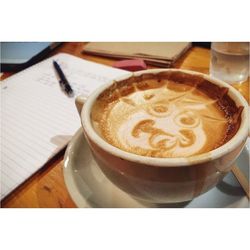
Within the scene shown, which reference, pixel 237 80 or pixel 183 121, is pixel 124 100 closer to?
pixel 183 121

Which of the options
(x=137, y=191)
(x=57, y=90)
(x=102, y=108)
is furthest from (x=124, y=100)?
(x=57, y=90)

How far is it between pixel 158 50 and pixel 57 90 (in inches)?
13.4

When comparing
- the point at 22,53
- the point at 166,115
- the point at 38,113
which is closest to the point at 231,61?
the point at 166,115

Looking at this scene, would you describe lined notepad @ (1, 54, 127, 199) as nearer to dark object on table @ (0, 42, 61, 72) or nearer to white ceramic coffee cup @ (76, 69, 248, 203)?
dark object on table @ (0, 42, 61, 72)

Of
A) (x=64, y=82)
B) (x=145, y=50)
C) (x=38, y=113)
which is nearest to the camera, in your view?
(x=38, y=113)

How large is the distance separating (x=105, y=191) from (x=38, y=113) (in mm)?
315

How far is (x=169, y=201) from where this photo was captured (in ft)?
1.36

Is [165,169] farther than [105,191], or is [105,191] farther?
[105,191]

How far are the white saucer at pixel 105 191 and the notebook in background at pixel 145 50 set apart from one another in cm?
47

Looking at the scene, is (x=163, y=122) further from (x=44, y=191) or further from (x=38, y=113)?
(x=38, y=113)

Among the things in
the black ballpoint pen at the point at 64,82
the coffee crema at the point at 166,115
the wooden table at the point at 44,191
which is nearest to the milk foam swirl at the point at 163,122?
the coffee crema at the point at 166,115

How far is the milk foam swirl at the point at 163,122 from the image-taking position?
0.43 meters

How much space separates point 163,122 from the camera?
0.48m

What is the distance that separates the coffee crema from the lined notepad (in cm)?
15
